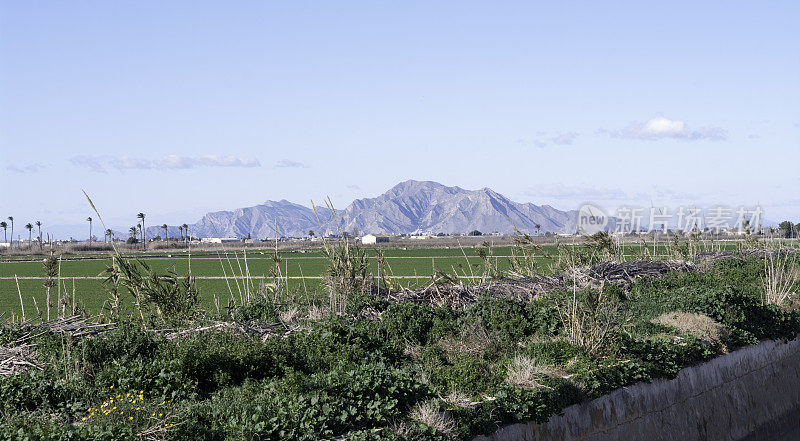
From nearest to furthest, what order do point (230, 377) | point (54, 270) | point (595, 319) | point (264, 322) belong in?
point (230, 377) → point (595, 319) → point (264, 322) → point (54, 270)

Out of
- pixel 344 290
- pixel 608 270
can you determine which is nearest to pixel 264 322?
pixel 344 290

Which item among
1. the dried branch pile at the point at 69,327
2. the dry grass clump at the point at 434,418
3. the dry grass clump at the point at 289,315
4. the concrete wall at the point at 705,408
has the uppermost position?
the dried branch pile at the point at 69,327

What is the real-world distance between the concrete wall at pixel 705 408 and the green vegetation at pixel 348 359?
22 centimetres

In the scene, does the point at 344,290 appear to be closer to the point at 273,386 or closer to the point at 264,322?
the point at 264,322

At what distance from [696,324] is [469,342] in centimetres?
500

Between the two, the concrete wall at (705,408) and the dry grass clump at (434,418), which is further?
the concrete wall at (705,408)

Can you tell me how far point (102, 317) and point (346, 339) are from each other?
5581 millimetres

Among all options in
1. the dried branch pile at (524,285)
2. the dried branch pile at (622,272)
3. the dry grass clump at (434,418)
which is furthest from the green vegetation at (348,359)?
the dried branch pile at (622,272)

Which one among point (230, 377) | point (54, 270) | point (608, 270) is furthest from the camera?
point (608, 270)

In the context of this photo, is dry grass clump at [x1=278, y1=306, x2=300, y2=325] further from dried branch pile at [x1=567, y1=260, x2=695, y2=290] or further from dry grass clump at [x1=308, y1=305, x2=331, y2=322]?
dried branch pile at [x1=567, y1=260, x2=695, y2=290]

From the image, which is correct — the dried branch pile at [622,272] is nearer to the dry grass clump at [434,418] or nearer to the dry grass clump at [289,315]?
the dry grass clump at [289,315]

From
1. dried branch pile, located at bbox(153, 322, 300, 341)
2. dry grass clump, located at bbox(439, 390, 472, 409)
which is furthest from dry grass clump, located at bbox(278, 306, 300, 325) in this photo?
dry grass clump, located at bbox(439, 390, 472, 409)

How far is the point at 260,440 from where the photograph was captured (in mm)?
7246

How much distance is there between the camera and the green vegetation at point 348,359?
7.68 metres
